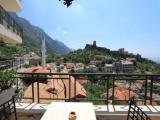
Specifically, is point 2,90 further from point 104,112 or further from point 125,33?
point 125,33

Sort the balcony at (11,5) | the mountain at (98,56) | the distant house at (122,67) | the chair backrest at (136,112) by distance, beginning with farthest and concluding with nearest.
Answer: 1. the mountain at (98,56)
2. the balcony at (11,5)
3. the distant house at (122,67)
4. the chair backrest at (136,112)

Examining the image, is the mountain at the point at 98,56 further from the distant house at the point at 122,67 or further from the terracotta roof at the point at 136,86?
the terracotta roof at the point at 136,86

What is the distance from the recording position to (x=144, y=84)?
6875 millimetres

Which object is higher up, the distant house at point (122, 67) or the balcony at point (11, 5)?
the balcony at point (11, 5)

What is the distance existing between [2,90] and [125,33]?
57.0m

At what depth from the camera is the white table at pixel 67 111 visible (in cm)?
443

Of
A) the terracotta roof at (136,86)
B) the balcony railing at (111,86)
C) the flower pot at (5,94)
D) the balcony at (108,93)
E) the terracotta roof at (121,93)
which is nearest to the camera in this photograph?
the flower pot at (5,94)

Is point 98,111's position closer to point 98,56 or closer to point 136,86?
point 136,86

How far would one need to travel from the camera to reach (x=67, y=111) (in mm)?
4766

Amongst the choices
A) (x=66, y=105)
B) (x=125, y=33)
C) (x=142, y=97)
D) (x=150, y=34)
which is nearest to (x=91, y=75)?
(x=142, y=97)

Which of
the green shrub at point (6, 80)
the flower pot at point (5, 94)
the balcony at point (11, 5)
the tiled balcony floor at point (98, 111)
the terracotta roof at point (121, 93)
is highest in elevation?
the balcony at point (11, 5)

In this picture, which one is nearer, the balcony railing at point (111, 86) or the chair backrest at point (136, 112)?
the chair backrest at point (136, 112)

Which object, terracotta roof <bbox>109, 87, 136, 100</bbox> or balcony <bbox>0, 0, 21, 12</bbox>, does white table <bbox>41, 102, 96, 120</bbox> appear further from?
balcony <bbox>0, 0, 21, 12</bbox>

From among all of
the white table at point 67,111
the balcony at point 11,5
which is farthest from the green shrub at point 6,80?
the balcony at point 11,5
